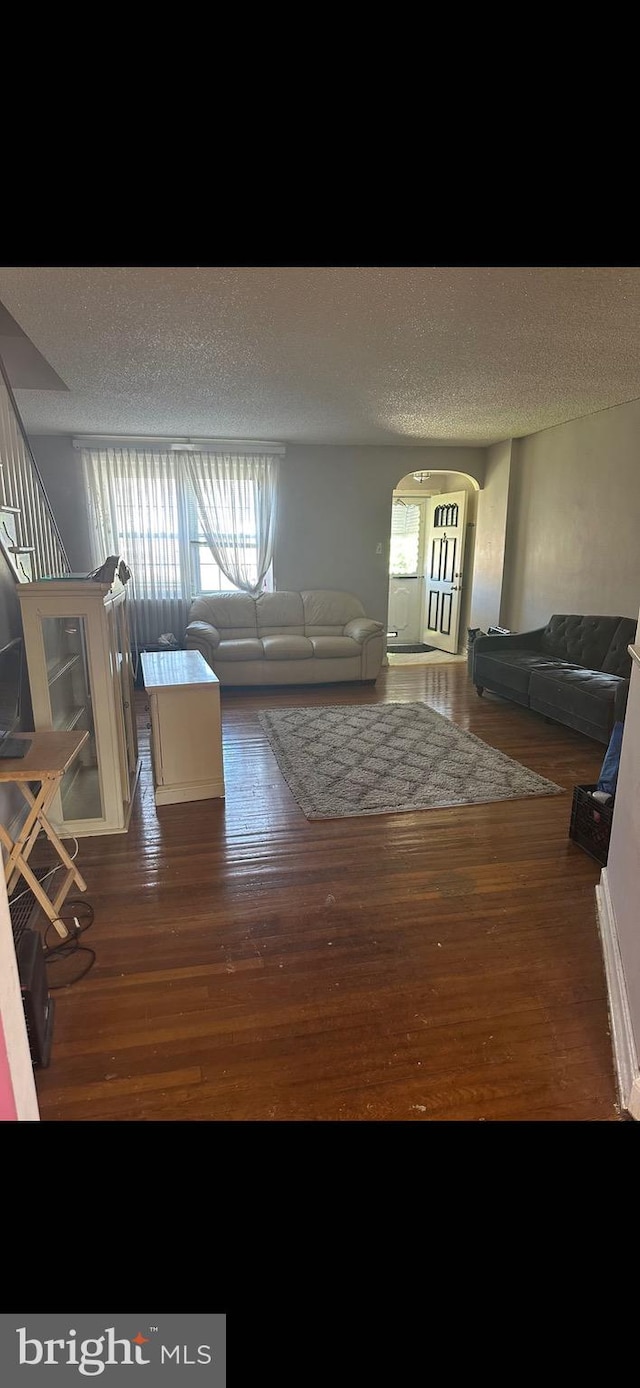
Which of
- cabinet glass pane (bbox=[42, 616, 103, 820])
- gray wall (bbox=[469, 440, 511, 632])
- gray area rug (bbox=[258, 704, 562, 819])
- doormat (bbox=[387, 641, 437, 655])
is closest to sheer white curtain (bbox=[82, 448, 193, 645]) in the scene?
gray area rug (bbox=[258, 704, 562, 819])

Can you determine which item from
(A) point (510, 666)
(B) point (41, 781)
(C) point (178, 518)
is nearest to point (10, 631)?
(B) point (41, 781)

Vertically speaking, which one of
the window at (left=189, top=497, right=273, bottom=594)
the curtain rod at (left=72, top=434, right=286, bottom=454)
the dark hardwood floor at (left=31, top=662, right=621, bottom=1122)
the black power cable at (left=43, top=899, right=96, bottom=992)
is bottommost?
the black power cable at (left=43, top=899, right=96, bottom=992)

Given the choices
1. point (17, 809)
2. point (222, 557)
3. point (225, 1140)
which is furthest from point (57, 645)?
point (222, 557)

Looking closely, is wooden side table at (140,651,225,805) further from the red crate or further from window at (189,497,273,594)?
window at (189,497,273,594)

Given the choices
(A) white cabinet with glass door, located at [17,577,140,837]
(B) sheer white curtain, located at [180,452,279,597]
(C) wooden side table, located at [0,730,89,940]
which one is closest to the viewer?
(C) wooden side table, located at [0,730,89,940]

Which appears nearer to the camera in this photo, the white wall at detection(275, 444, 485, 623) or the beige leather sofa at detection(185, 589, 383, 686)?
the beige leather sofa at detection(185, 589, 383, 686)

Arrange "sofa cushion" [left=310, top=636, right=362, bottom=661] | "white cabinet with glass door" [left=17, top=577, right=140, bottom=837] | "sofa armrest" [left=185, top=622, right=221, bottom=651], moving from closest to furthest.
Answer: "white cabinet with glass door" [left=17, top=577, right=140, bottom=837]
"sofa armrest" [left=185, top=622, right=221, bottom=651]
"sofa cushion" [left=310, top=636, right=362, bottom=661]

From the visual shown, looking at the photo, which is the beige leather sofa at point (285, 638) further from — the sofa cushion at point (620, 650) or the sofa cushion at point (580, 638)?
the sofa cushion at point (620, 650)

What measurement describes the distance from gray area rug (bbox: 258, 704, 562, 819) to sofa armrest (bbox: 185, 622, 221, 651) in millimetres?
1098

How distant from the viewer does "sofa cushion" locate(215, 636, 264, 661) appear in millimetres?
5754

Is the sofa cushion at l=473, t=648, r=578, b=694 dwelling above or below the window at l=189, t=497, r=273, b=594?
below
